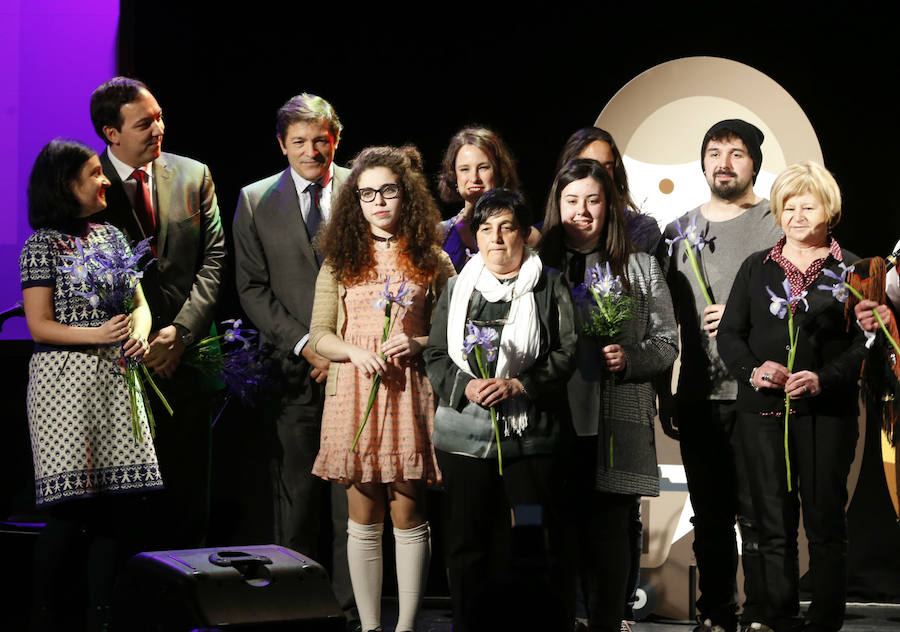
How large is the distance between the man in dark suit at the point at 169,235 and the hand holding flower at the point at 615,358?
1680mm

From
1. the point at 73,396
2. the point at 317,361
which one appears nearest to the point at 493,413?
the point at 317,361

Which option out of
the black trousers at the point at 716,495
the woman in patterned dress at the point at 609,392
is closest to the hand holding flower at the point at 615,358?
the woman in patterned dress at the point at 609,392

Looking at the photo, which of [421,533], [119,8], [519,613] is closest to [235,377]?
[421,533]

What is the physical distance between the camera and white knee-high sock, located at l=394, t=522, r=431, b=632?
3.79 m

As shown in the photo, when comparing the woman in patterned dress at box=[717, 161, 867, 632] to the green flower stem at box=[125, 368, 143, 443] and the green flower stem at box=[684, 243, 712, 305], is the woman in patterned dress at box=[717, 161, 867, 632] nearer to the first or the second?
the green flower stem at box=[684, 243, 712, 305]

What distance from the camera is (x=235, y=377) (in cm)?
431

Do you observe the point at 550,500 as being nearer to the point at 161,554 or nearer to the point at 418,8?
the point at 161,554

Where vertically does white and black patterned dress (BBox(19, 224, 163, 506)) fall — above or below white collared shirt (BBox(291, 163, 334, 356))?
below

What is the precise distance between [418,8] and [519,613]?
11.7 ft

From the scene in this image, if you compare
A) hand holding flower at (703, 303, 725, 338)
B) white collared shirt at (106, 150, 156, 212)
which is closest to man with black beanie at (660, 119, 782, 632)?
hand holding flower at (703, 303, 725, 338)

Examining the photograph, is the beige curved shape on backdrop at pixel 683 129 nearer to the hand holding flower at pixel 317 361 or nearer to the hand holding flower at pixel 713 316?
the hand holding flower at pixel 713 316

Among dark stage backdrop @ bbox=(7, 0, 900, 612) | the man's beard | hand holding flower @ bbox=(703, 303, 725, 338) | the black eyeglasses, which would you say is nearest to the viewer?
the black eyeglasses

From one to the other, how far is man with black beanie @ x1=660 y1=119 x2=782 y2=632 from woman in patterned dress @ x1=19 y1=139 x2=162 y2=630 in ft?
6.59

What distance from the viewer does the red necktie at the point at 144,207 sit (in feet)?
14.1
